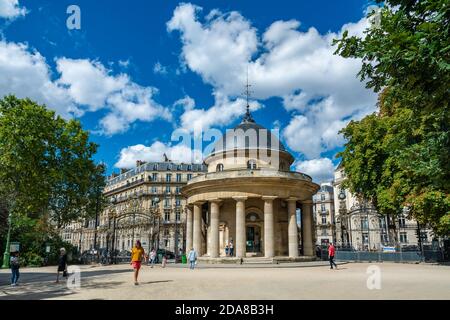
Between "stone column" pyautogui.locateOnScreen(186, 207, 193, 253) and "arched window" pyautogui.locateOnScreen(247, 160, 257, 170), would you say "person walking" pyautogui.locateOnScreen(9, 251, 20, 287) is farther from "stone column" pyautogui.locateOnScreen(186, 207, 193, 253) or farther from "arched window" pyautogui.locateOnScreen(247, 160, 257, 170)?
"arched window" pyautogui.locateOnScreen(247, 160, 257, 170)

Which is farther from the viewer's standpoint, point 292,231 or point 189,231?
point 189,231

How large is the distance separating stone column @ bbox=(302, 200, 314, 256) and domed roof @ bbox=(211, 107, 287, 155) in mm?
6376

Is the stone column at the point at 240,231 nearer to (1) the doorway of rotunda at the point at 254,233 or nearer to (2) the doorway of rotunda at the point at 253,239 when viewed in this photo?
(1) the doorway of rotunda at the point at 254,233

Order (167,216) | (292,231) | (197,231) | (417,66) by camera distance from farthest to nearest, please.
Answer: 1. (167,216)
2. (197,231)
3. (292,231)
4. (417,66)

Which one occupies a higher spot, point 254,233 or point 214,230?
point 214,230

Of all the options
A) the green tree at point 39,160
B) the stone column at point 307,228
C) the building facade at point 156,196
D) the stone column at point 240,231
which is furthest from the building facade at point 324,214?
the green tree at point 39,160

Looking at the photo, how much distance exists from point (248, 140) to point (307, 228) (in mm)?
10046

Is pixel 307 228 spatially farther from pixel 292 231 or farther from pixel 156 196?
pixel 156 196

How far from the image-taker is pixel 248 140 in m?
35.2

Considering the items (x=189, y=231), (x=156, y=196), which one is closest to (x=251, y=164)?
(x=189, y=231)

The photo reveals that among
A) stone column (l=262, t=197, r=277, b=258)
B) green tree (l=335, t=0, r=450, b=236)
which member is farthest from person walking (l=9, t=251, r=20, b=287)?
stone column (l=262, t=197, r=277, b=258)

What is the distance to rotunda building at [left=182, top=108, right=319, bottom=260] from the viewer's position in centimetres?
2908

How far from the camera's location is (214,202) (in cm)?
3027

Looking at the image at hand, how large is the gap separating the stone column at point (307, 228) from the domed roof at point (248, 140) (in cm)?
638
